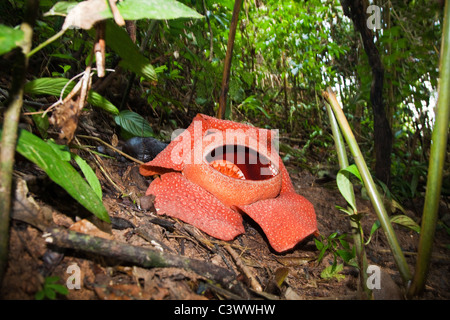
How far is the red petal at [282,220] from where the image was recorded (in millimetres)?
1405

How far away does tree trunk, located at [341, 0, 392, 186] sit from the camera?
207cm

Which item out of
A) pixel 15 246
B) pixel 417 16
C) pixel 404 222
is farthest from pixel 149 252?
pixel 417 16

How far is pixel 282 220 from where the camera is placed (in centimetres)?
147

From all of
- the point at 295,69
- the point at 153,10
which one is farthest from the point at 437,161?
the point at 295,69

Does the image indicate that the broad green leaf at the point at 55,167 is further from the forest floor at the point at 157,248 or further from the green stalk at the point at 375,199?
the green stalk at the point at 375,199

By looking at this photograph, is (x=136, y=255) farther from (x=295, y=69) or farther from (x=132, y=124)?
(x=295, y=69)

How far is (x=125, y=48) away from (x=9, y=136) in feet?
1.40

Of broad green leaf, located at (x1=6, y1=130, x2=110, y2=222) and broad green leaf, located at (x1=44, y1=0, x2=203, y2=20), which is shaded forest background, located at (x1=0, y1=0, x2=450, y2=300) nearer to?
broad green leaf, located at (x1=44, y1=0, x2=203, y2=20)

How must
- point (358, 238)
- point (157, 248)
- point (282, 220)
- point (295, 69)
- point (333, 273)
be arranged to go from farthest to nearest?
point (295, 69) < point (282, 220) < point (333, 273) < point (358, 238) < point (157, 248)

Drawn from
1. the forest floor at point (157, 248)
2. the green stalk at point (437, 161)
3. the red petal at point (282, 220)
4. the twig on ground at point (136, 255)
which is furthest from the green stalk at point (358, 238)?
the twig on ground at point (136, 255)

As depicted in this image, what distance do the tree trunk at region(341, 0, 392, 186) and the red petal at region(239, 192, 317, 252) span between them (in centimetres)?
120

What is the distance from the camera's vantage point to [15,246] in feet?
2.46

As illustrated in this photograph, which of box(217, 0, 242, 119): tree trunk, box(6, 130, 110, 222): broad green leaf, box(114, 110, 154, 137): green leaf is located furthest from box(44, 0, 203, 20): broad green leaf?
box(217, 0, 242, 119): tree trunk
